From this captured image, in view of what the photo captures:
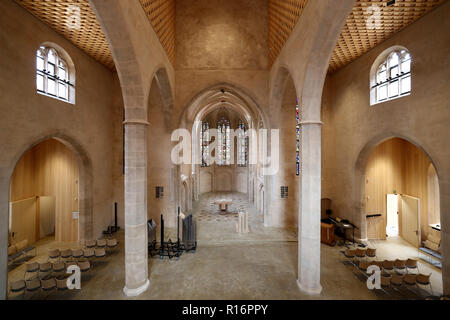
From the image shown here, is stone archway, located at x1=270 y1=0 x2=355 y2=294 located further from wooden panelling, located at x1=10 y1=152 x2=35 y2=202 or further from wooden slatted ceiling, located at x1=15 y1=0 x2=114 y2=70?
wooden panelling, located at x1=10 y1=152 x2=35 y2=202

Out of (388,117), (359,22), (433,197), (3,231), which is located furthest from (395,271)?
(3,231)

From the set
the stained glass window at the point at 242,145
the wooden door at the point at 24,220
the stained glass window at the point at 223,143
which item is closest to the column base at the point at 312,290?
the wooden door at the point at 24,220

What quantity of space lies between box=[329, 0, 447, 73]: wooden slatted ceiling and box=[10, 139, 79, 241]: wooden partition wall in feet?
43.1

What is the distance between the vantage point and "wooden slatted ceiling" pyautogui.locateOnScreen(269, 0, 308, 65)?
7.34 m

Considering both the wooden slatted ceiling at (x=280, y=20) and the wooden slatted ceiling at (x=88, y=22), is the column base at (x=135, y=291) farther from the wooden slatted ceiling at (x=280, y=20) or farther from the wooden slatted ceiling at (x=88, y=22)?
the wooden slatted ceiling at (x=280, y=20)

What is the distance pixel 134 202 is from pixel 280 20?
9.42 meters

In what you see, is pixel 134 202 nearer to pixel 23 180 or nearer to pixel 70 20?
pixel 70 20

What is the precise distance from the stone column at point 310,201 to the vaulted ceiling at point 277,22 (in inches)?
162

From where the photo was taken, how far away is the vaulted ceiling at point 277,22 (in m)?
6.67

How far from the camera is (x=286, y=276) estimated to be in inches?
288

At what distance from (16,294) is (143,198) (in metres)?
4.87

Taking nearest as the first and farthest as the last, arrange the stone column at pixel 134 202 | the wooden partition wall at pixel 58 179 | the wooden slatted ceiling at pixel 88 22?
1. the stone column at pixel 134 202
2. the wooden slatted ceiling at pixel 88 22
3. the wooden partition wall at pixel 58 179

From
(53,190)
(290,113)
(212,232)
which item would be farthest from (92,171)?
(290,113)

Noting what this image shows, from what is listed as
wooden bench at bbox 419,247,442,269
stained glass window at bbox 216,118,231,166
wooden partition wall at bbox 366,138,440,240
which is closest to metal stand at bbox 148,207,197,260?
wooden partition wall at bbox 366,138,440,240
